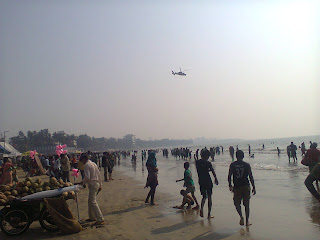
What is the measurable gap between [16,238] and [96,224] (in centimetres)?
176

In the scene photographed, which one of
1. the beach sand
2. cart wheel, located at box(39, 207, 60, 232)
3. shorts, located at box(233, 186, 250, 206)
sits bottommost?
the beach sand

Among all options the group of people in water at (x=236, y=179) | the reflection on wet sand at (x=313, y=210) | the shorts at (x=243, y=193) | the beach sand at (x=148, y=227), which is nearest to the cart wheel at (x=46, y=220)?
the beach sand at (x=148, y=227)

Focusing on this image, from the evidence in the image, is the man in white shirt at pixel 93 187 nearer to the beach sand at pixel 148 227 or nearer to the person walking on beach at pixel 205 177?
the beach sand at pixel 148 227

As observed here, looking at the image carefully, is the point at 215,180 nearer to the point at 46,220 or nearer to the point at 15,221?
the point at 46,220

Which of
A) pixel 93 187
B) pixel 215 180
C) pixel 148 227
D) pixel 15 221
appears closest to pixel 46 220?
pixel 15 221

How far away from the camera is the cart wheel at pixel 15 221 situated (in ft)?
19.7

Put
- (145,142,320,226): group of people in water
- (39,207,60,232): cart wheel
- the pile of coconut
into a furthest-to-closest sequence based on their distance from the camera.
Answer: the pile of coconut < (145,142,320,226): group of people in water < (39,207,60,232): cart wheel

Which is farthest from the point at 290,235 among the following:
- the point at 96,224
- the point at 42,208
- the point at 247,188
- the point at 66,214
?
the point at 42,208

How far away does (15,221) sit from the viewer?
A: 6055mm

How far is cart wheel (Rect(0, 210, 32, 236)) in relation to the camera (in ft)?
19.7

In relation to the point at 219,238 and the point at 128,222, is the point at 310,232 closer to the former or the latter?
the point at 219,238

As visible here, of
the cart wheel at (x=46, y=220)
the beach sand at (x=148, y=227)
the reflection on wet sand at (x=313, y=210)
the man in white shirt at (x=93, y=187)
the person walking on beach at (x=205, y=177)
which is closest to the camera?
the beach sand at (x=148, y=227)

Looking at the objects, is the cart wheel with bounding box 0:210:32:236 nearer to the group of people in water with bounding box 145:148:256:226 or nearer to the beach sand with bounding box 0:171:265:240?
the beach sand with bounding box 0:171:265:240

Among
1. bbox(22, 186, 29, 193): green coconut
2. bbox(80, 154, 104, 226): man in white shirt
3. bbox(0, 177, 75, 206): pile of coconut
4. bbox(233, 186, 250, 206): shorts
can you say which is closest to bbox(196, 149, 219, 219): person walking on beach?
bbox(233, 186, 250, 206): shorts
